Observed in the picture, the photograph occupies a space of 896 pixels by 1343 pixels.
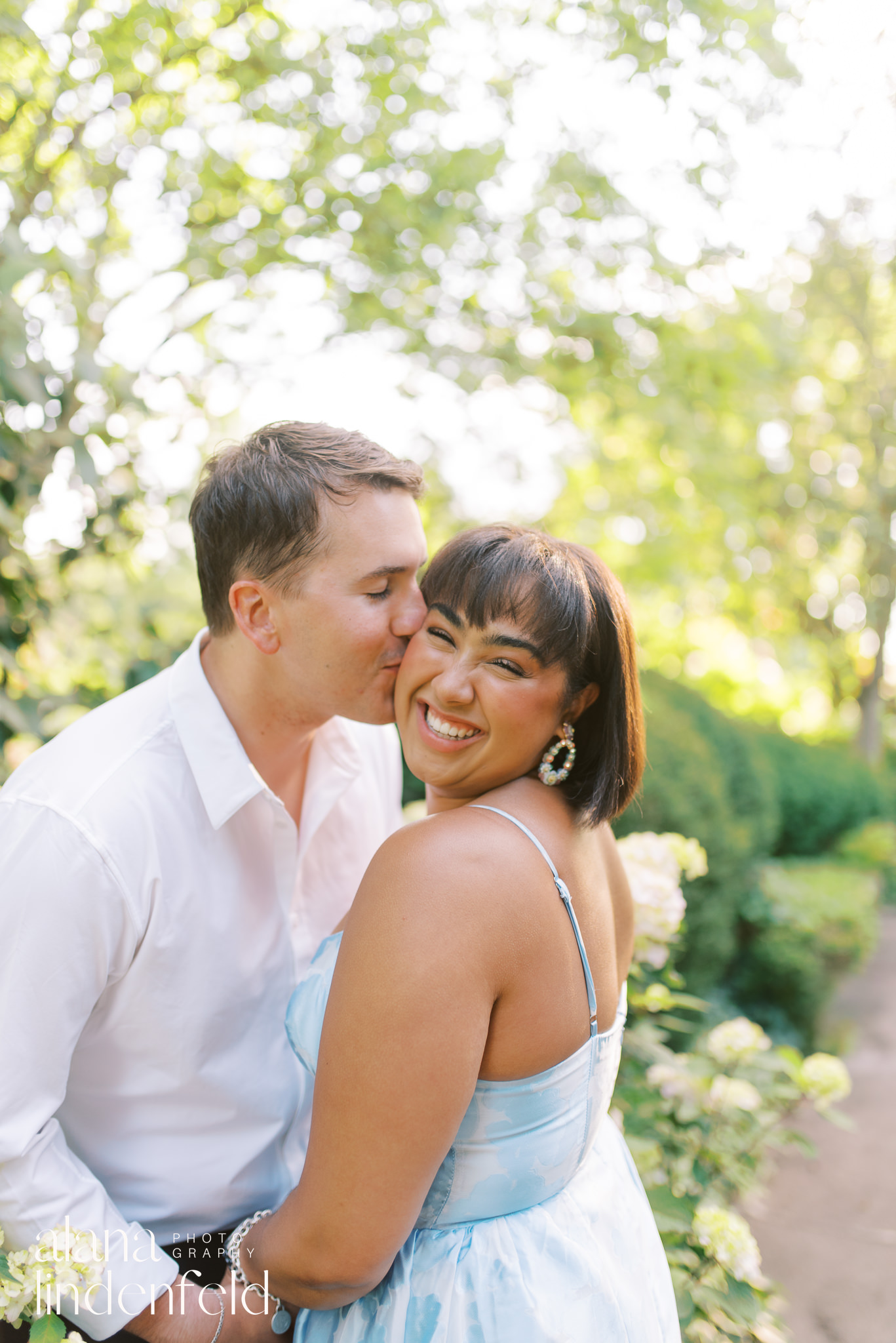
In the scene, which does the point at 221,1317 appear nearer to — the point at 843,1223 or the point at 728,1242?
the point at 728,1242

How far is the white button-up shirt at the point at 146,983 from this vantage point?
1618mm

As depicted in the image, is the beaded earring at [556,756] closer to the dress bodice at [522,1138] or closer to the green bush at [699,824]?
the dress bodice at [522,1138]

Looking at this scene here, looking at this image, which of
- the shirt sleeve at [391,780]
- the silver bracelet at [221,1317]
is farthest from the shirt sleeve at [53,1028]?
the shirt sleeve at [391,780]

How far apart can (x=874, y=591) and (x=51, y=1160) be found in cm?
1488

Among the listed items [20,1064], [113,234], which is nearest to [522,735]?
[20,1064]

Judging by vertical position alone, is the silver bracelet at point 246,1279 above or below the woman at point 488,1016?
A: below

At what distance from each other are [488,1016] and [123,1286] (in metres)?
0.86

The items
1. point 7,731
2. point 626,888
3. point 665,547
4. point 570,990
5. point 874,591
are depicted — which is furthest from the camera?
point 874,591

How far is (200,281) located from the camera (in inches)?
173

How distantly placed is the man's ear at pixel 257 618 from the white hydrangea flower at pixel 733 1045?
191 centimetres

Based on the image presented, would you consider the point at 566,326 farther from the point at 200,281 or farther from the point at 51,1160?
the point at 51,1160

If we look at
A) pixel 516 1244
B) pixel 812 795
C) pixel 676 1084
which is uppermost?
pixel 516 1244

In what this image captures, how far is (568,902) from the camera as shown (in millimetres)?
1587

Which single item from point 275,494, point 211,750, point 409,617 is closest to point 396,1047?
point 211,750
